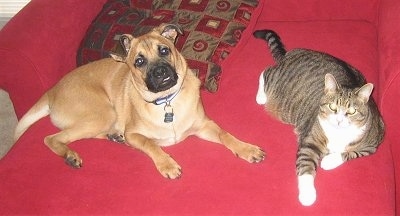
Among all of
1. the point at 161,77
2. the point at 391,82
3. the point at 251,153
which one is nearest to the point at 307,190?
the point at 251,153

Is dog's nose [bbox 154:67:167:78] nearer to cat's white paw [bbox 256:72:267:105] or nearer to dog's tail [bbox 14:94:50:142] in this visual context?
cat's white paw [bbox 256:72:267:105]

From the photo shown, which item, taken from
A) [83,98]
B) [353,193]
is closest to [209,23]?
[83,98]

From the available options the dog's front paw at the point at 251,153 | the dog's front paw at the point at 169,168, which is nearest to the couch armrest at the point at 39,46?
the dog's front paw at the point at 169,168

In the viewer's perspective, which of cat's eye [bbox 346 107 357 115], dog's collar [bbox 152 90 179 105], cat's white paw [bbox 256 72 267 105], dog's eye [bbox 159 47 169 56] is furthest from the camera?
cat's white paw [bbox 256 72 267 105]

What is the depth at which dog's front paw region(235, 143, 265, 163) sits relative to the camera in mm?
2150

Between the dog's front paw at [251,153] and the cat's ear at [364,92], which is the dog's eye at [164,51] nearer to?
the dog's front paw at [251,153]

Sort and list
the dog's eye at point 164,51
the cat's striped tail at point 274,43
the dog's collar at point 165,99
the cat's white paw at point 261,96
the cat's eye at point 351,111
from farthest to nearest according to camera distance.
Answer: the cat's striped tail at point 274,43, the cat's white paw at point 261,96, the dog's collar at point 165,99, the dog's eye at point 164,51, the cat's eye at point 351,111

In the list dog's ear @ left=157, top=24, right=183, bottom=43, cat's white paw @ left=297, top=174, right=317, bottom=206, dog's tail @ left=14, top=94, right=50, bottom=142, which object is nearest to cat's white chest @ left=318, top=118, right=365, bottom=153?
cat's white paw @ left=297, top=174, right=317, bottom=206

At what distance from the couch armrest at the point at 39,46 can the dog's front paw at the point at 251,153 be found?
1.28 meters

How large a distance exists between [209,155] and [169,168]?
242 mm

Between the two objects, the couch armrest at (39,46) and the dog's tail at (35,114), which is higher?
the couch armrest at (39,46)

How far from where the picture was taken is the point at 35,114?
2.58m

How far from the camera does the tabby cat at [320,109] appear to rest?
2027 mm

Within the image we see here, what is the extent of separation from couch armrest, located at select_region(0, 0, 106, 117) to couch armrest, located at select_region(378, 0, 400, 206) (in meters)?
1.87
